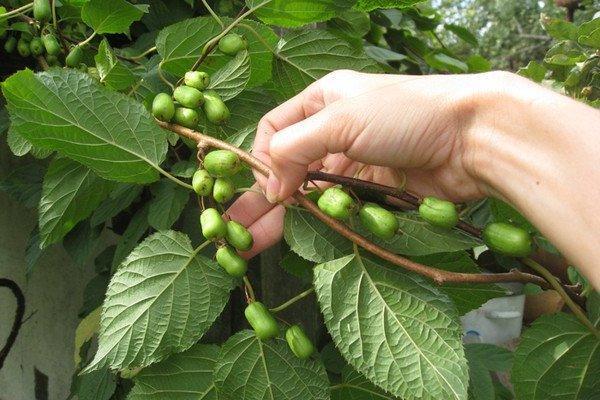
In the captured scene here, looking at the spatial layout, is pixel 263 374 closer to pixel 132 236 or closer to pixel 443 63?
pixel 132 236

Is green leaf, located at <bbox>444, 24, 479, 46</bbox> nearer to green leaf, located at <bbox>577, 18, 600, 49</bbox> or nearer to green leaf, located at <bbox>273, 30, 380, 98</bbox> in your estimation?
green leaf, located at <bbox>577, 18, 600, 49</bbox>

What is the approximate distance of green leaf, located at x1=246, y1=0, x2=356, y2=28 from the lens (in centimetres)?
87

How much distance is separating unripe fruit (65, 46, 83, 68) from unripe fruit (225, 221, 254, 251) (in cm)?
38

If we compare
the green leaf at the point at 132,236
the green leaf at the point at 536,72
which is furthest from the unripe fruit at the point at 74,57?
the green leaf at the point at 536,72

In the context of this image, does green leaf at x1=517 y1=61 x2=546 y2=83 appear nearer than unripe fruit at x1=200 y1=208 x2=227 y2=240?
No

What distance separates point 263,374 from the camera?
0.78m

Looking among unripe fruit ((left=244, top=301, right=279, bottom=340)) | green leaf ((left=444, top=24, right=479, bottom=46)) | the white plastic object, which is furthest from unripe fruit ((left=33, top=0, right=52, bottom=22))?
the white plastic object

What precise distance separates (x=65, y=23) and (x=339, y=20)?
0.56 meters

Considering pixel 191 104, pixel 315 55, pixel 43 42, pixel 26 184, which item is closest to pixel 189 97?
pixel 191 104

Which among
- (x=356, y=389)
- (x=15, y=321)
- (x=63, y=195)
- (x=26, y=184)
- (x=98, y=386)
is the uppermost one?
(x=63, y=195)

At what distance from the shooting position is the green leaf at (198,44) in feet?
3.00

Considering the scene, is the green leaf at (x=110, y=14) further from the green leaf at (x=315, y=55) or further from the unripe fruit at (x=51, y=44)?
the green leaf at (x=315, y=55)

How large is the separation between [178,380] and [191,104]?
14.1 inches

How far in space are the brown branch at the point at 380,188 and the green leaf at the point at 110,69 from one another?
32 centimetres
